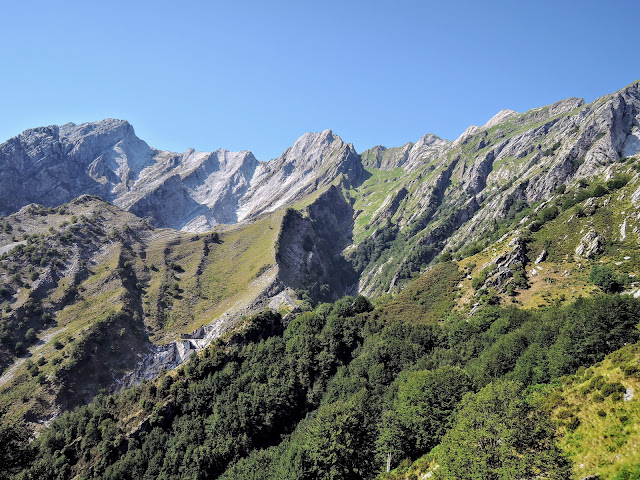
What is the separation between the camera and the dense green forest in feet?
115

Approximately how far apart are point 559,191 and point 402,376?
14415 centimetres

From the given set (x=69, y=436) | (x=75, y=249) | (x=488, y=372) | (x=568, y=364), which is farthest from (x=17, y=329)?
(x=568, y=364)

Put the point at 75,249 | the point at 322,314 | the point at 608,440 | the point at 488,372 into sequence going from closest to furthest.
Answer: the point at 608,440 < the point at 488,372 < the point at 322,314 < the point at 75,249

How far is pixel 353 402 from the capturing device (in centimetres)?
5997

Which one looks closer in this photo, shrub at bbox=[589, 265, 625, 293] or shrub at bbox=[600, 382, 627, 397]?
shrub at bbox=[600, 382, 627, 397]

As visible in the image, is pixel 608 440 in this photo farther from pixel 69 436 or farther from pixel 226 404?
pixel 69 436

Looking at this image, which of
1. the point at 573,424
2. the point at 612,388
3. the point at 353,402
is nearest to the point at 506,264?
the point at 353,402

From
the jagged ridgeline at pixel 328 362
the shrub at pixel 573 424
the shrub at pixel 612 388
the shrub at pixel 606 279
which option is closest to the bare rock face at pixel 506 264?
the jagged ridgeline at pixel 328 362

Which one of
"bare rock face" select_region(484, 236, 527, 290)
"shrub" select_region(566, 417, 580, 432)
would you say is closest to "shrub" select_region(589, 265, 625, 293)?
"bare rock face" select_region(484, 236, 527, 290)

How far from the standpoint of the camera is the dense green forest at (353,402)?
34969mm

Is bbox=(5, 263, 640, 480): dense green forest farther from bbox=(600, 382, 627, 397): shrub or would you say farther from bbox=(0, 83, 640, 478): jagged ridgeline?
bbox=(600, 382, 627, 397): shrub

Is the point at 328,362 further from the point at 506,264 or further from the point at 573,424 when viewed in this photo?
the point at 573,424

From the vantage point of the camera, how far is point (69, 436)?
8538 centimetres

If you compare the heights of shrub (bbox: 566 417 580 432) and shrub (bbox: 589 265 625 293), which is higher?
shrub (bbox: 566 417 580 432)
